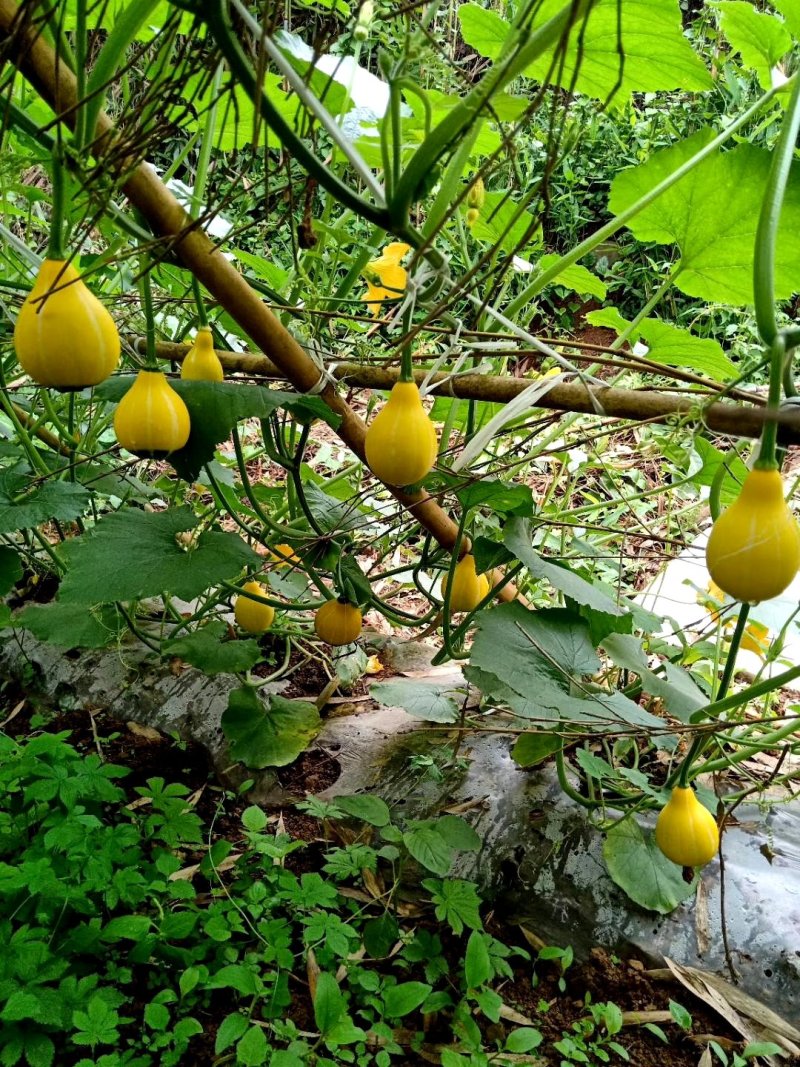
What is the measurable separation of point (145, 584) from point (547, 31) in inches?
25.7

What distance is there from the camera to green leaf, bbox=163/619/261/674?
128 centimetres

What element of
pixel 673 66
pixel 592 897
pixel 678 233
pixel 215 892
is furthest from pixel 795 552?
pixel 215 892

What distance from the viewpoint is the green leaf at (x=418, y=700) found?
133cm

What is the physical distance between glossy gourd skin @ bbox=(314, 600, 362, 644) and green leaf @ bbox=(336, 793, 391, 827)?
0.95 ft

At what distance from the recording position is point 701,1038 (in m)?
1.10

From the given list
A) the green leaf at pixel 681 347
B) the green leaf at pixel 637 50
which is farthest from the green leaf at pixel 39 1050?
the green leaf at pixel 637 50

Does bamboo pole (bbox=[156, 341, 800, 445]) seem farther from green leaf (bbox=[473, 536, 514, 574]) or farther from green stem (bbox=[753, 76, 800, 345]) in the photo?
green leaf (bbox=[473, 536, 514, 574])

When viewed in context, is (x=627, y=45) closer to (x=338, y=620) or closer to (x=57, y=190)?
(x=57, y=190)

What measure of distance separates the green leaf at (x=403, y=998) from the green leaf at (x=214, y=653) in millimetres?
542

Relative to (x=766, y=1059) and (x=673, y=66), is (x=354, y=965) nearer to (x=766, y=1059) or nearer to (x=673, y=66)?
(x=766, y=1059)

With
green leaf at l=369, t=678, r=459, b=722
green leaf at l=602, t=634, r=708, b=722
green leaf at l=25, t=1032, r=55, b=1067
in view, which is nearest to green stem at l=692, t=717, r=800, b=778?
green leaf at l=602, t=634, r=708, b=722

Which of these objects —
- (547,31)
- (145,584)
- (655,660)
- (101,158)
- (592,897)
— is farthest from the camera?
(655,660)

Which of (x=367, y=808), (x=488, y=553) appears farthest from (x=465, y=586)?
(x=367, y=808)

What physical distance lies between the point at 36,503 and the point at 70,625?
302 millimetres
